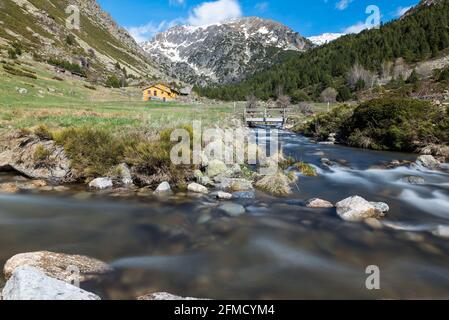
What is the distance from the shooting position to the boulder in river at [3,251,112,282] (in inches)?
249

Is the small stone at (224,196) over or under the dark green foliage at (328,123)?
under

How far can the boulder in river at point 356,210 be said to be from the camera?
1020cm

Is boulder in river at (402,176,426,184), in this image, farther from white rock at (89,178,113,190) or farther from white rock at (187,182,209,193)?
white rock at (89,178,113,190)

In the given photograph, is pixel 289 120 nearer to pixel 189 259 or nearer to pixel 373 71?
pixel 189 259

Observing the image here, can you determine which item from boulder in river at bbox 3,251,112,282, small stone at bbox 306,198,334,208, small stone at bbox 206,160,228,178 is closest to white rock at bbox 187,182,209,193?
small stone at bbox 206,160,228,178

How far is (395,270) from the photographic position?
24.2ft

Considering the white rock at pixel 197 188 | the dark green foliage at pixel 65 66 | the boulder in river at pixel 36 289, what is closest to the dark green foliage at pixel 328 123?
the white rock at pixel 197 188

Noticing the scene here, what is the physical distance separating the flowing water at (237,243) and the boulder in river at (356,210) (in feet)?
0.88

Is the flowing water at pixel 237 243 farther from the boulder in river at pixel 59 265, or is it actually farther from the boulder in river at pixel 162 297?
the boulder in river at pixel 162 297

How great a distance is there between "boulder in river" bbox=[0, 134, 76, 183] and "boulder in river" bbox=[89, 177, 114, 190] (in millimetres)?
1153

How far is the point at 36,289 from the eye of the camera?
4.48 metres

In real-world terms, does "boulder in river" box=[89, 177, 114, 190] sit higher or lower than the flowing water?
higher

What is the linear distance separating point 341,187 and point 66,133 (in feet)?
38.4
